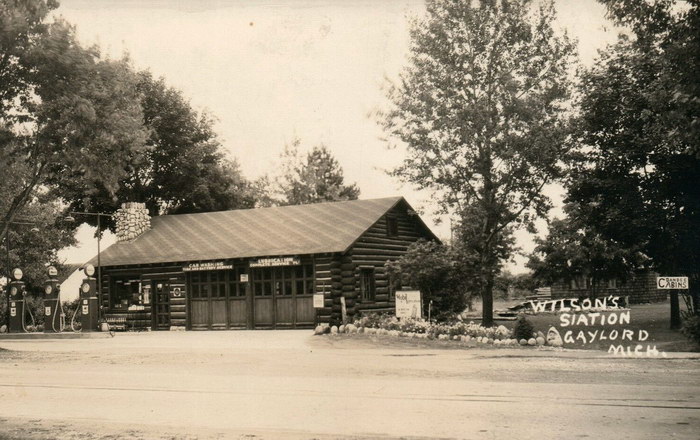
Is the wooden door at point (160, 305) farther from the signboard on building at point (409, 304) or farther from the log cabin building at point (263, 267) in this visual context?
the signboard on building at point (409, 304)

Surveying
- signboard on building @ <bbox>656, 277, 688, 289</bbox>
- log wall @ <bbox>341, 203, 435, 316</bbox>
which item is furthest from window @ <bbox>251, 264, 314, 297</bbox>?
signboard on building @ <bbox>656, 277, 688, 289</bbox>

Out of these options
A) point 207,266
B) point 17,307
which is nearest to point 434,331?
point 207,266

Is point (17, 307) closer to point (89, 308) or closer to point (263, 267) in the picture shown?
point (89, 308)

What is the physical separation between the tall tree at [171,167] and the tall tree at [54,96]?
67.1 ft

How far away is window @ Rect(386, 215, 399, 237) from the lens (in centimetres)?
3012

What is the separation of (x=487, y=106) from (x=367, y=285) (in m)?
8.58

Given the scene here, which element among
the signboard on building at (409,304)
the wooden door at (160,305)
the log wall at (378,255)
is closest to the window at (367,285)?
the log wall at (378,255)

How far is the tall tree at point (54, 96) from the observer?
21.3m

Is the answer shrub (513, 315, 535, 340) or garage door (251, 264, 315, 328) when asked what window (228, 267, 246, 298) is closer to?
garage door (251, 264, 315, 328)

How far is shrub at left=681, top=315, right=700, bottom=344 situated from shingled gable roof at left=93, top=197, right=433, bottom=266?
1251 centimetres

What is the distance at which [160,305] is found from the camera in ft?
100

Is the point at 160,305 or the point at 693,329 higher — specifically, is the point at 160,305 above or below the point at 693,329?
above

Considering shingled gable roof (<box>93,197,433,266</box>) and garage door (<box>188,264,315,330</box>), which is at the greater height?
shingled gable roof (<box>93,197,433,266</box>)

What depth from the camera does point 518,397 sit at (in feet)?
32.5
